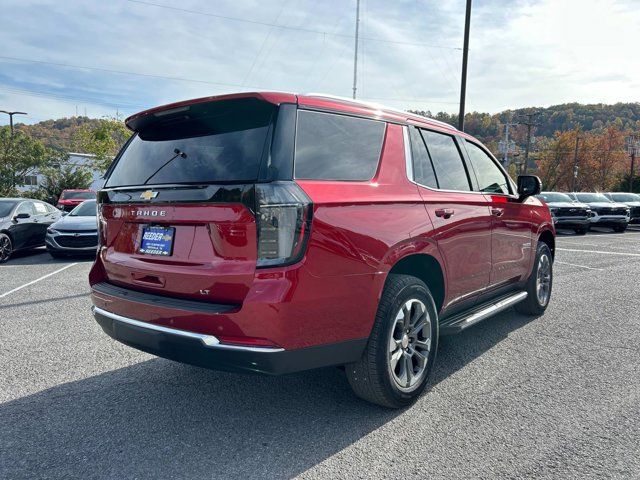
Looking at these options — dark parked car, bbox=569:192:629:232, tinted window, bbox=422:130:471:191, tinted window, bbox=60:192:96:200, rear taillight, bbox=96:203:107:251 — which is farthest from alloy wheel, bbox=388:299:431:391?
tinted window, bbox=60:192:96:200

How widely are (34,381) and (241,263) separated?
88.7 inches

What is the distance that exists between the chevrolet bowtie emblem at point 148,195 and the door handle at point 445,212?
6.20 feet

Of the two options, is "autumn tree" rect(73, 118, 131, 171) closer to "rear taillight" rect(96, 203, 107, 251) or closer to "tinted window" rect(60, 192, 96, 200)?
"tinted window" rect(60, 192, 96, 200)

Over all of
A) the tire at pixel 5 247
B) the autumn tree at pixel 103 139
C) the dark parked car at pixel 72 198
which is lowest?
the tire at pixel 5 247

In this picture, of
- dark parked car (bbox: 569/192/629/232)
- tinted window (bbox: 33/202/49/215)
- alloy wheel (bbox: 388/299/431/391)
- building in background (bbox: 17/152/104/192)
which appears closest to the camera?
alloy wheel (bbox: 388/299/431/391)

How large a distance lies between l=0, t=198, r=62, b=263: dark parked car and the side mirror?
10.4 meters

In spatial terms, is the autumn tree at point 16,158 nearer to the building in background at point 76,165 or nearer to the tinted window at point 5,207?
the building in background at point 76,165

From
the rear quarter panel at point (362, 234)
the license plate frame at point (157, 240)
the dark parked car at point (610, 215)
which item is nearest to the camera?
the rear quarter panel at point (362, 234)

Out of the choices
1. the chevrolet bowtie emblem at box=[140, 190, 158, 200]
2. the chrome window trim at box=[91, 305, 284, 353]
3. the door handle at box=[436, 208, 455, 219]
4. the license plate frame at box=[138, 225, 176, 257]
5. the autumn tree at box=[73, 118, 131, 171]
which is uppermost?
the autumn tree at box=[73, 118, 131, 171]

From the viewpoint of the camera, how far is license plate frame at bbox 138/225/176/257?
2.73 m

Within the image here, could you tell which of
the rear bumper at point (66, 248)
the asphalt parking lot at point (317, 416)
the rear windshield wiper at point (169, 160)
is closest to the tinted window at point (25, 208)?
the rear bumper at point (66, 248)

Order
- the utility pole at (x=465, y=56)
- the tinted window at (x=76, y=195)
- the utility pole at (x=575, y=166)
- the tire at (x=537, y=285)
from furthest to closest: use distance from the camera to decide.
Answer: the utility pole at (x=575, y=166) < the tinted window at (x=76, y=195) < the utility pole at (x=465, y=56) < the tire at (x=537, y=285)

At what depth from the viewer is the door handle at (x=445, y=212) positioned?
11.2 feet

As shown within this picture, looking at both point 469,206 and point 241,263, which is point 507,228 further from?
point 241,263
